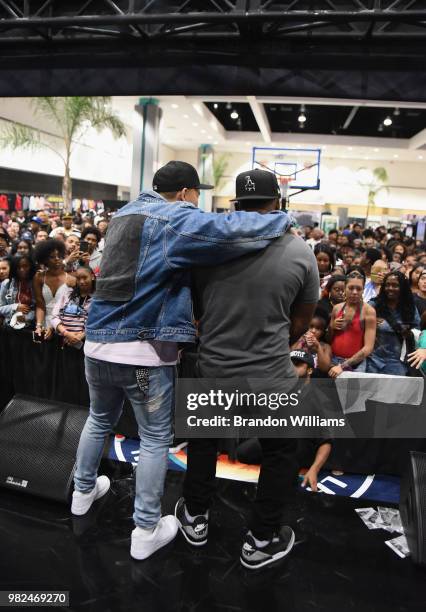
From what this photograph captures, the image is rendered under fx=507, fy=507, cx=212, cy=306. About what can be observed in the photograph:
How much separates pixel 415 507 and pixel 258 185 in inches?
56.9

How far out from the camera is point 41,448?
7.84ft

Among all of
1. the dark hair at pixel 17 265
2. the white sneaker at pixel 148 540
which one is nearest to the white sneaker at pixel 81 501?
the white sneaker at pixel 148 540

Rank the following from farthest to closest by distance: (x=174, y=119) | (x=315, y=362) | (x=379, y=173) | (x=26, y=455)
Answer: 1. (x=379, y=173)
2. (x=174, y=119)
3. (x=315, y=362)
4. (x=26, y=455)

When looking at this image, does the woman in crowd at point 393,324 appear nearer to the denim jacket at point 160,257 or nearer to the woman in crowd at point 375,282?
the woman in crowd at point 375,282

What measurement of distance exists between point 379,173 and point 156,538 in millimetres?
A: 23470

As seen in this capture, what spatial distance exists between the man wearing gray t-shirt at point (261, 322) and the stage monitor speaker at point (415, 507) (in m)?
0.53

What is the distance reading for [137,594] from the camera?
1804 millimetres

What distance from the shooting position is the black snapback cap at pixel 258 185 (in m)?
1.81

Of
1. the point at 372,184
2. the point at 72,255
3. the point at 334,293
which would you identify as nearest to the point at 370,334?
the point at 334,293

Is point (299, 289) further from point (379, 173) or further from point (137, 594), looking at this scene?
point (379, 173)

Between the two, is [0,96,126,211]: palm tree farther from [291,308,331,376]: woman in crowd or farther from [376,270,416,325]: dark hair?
[291,308,331,376]: woman in crowd

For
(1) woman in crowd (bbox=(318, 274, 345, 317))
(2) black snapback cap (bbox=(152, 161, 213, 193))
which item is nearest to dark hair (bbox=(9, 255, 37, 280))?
(1) woman in crowd (bbox=(318, 274, 345, 317))

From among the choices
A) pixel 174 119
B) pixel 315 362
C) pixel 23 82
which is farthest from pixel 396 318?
pixel 174 119

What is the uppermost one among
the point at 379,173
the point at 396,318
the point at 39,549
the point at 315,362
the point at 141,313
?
the point at 379,173
